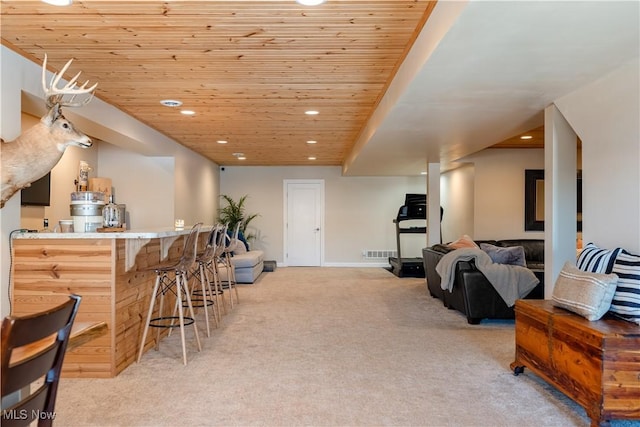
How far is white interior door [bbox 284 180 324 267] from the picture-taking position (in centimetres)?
934

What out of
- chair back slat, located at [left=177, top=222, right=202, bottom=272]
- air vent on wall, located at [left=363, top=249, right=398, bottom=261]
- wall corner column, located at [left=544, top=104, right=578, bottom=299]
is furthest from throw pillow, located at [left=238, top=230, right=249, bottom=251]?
wall corner column, located at [left=544, top=104, right=578, bottom=299]

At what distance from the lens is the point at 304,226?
30.7 feet

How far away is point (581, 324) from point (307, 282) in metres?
5.12

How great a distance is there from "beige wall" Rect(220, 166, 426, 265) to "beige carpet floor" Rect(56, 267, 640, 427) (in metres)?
4.57

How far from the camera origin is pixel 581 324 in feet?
7.59

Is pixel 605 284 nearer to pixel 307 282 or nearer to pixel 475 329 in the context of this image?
pixel 475 329

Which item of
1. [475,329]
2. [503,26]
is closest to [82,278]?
[503,26]

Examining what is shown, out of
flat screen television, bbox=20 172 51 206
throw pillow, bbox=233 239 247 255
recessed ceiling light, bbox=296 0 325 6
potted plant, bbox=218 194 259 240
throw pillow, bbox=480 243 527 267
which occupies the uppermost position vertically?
recessed ceiling light, bbox=296 0 325 6

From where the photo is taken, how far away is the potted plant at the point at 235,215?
29.1 feet

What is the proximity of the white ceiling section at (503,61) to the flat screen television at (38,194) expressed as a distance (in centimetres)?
391

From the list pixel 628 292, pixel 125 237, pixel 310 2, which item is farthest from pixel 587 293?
pixel 125 237

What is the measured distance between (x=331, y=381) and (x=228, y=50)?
2380mm

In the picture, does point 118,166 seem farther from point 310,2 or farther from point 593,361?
point 593,361

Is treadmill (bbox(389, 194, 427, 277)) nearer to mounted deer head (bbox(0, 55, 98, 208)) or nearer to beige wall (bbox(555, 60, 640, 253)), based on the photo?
beige wall (bbox(555, 60, 640, 253))
